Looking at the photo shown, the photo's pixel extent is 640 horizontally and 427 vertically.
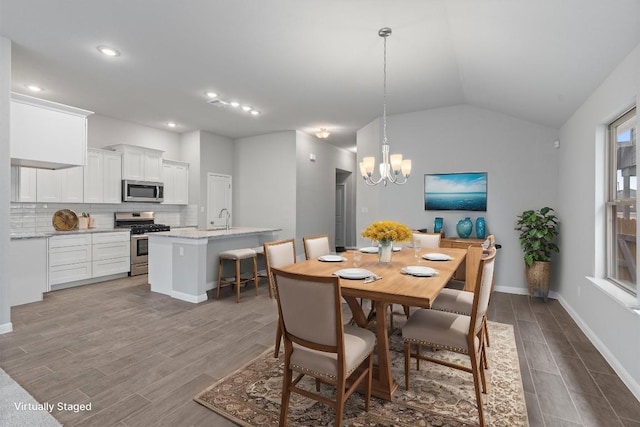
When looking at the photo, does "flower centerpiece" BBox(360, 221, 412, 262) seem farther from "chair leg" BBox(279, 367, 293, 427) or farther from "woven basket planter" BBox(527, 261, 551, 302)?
"woven basket planter" BBox(527, 261, 551, 302)

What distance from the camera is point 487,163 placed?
15.3 ft

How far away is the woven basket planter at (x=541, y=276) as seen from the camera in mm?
4039

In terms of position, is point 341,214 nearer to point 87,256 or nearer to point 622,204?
point 87,256

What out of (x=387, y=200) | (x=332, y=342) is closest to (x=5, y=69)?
(x=332, y=342)

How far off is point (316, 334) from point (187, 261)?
3.08 meters

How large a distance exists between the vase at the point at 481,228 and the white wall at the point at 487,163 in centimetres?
16

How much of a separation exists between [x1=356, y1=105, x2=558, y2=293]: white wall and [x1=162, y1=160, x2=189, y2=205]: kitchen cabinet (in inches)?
164

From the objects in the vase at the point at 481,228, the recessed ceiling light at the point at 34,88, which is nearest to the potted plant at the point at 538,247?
the vase at the point at 481,228

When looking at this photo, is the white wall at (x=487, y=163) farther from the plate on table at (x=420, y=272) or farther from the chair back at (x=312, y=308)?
the chair back at (x=312, y=308)

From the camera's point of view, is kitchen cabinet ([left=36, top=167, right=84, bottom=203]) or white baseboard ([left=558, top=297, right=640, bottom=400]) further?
kitchen cabinet ([left=36, top=167, right=84, bottom=203])

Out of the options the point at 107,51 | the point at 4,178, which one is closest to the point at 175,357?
the point at 4,178

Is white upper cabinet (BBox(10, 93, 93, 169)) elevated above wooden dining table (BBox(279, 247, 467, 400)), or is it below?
above

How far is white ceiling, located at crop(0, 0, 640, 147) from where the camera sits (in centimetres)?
237

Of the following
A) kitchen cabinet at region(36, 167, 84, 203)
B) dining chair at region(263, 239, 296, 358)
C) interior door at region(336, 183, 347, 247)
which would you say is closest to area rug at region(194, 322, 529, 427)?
dining chair at region(263, 239, 296, 358)
